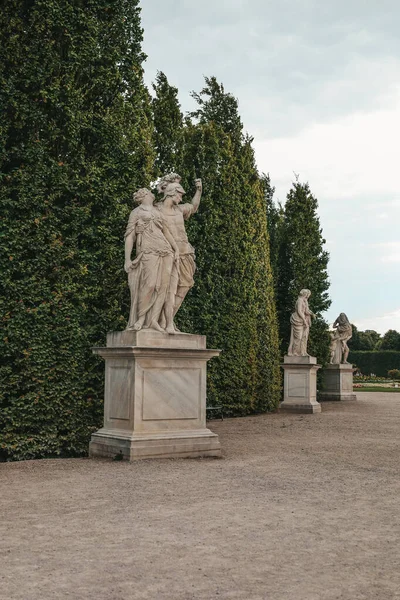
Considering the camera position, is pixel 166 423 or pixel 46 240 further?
pixel 46 240

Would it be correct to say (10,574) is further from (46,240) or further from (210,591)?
(46,240)

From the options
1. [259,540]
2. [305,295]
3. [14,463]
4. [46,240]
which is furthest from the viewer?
[305,295]

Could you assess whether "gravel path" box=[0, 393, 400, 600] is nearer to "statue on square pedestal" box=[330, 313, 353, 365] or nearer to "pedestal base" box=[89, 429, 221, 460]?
"pedestal base" box=[89, 429, 221, 460]

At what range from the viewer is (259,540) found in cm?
472

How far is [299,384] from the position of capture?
1886 centimetres

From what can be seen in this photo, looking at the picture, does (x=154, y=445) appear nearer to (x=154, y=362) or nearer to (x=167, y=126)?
(x=154, y=362)

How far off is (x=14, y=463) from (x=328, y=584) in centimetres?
583

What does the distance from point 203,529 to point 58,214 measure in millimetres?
5900

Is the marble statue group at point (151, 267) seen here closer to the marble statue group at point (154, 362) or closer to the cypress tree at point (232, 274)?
the marble statue group at point (154, 362)

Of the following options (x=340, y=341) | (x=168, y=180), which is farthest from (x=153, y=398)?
(x=340, y=341)

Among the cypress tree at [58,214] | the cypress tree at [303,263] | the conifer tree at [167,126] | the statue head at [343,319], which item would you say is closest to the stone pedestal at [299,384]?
the cypress tree at [303,263]

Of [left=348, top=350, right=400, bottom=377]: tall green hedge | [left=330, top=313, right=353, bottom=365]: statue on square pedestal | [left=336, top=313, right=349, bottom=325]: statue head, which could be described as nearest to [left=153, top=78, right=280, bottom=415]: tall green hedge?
[left=330, top=313, right=353, bottom=365]: statue on square pedestal

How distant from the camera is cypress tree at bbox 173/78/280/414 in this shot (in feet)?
53.6

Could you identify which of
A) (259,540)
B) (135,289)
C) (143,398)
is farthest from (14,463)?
(259,540)
